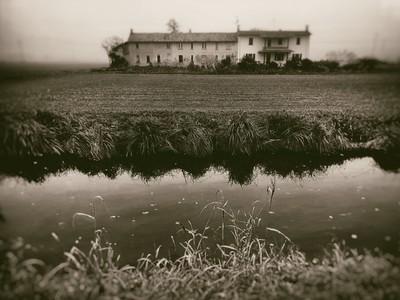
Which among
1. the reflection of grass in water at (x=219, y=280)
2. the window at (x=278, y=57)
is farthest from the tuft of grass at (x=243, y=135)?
the reflection of grass in water at (x=219, y=280)

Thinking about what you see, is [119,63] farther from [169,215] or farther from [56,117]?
[169,215]

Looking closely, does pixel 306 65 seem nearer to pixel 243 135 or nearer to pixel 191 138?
pixel 243 135

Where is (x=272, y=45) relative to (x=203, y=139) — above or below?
above

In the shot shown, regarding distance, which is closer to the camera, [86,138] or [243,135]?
[86,138]

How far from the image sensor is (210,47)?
5836 millimetres

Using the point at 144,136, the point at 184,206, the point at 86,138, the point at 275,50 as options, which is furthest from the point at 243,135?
the point at 86,138

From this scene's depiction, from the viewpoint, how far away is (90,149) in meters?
8.05

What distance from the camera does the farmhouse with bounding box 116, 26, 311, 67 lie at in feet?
19.0

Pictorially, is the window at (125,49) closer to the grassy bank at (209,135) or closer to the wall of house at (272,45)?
the wall of house at (272,45)

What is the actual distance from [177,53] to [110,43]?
3.76ft

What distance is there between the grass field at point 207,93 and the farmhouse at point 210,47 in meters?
0.36

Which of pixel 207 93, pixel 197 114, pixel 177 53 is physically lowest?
pixel 197 114

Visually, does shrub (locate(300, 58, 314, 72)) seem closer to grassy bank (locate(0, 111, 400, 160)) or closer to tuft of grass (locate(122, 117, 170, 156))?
grassy bank (locate(0, 111, 400, 160))

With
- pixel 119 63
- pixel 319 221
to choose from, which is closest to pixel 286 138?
pixel 319 221
